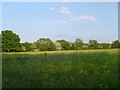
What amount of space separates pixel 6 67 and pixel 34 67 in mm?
824

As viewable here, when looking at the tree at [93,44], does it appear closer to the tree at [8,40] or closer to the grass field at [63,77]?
the grass field at [63,77]

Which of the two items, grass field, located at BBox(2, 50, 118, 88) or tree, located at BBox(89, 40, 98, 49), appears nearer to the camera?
grass field, located at BBox(2, 50, 118, 88)

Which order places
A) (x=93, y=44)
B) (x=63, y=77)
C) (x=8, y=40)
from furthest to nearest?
(x=8, y=40), (x=93, y=44), (x=63, y=77)

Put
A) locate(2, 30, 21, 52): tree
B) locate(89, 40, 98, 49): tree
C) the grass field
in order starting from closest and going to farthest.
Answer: the grass field → locate(2, 30, 21, 52): tree → locate(89, 40, 98, 49): tree

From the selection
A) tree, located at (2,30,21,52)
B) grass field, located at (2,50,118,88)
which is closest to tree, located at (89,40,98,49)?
grass field, located at (2,50,118,88)

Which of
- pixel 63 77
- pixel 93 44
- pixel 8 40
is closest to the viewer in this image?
pixel 63 77

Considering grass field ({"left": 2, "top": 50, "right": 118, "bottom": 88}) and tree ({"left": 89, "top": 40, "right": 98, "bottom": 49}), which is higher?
tree ({"left": 89, "top": 40, "right": 98, "bottom": 49})

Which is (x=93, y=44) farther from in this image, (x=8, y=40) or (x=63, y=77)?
(x=8, y=40)

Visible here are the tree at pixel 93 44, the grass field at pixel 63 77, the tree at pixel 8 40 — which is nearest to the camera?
the grass field at pixel 63 77

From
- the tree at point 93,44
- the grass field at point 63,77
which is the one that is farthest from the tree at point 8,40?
the tree at point 93,44

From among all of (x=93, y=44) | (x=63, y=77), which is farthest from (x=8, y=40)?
(x=63, y=77)

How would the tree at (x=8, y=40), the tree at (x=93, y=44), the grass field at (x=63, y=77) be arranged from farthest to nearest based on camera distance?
the tree at (x=93, y=44) < the tree at (x=8, y=40) < the grass field at (x=63, y=77)

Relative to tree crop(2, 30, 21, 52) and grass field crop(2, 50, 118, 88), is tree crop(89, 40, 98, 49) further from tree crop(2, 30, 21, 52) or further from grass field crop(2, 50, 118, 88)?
tree crop(2, 30, 21, 52)

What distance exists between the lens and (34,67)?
3.84 m
